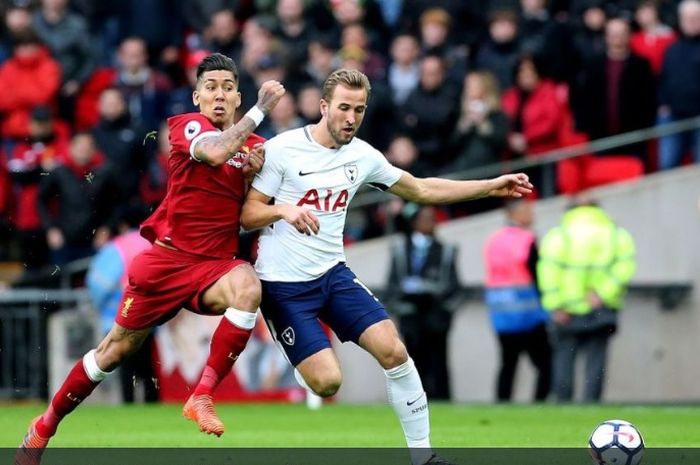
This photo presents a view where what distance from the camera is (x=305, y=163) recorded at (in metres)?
10.6

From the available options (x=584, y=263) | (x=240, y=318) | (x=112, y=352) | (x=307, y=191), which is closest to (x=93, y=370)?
(x=112, y=352)

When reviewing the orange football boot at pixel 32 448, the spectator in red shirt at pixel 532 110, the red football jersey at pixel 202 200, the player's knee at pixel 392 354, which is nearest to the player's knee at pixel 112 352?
the orange football boot at pixel 32 448

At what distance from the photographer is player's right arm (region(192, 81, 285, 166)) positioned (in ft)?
33.6

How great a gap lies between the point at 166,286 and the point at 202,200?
23.3 inches

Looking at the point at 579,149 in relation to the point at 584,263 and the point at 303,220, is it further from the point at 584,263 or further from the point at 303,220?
the point at 303,220

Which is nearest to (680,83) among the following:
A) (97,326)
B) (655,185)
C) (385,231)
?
(655,185)

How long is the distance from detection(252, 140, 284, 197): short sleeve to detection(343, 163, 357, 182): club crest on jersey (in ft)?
1.37

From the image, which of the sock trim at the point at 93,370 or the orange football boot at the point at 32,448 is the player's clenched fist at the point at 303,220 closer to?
A: the sock trim at the point at 93,370

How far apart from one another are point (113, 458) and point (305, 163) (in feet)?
7.96

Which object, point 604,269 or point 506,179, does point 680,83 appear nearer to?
point 604,269

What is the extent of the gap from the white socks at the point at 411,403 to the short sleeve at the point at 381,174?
1.21 metres

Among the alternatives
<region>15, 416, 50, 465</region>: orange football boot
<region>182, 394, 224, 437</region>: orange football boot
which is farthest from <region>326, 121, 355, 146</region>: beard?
<region>15, 416, 50, 465</region>: orange football boot

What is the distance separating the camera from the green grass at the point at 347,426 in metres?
12.9

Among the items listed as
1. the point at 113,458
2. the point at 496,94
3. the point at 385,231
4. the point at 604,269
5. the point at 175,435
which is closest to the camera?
the point at 113,458
